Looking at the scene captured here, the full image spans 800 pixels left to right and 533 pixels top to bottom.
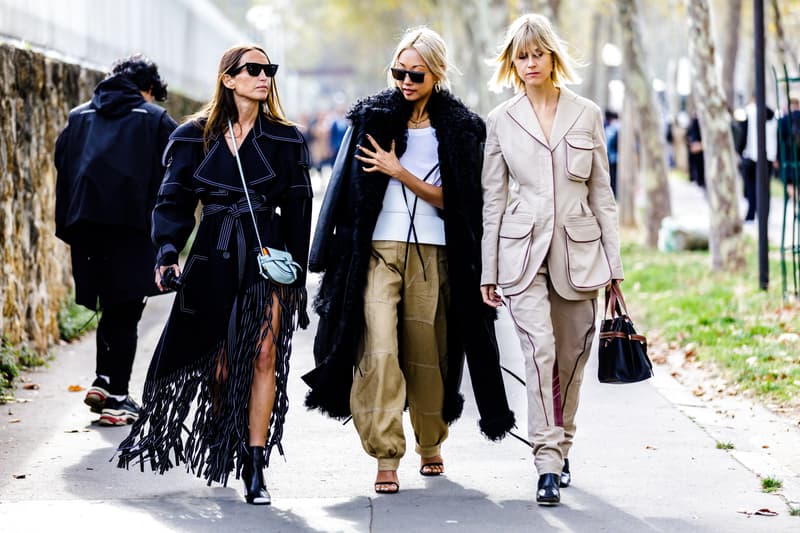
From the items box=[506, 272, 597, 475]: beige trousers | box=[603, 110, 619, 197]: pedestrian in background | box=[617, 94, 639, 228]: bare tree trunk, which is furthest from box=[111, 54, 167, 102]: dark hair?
box=[603, 110, 619, 197]: pedestrian in background

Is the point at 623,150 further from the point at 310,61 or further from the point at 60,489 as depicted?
the point at 310,61

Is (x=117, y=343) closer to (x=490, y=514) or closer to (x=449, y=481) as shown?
(x=449, y=481)

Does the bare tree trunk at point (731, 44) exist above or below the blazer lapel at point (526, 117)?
above

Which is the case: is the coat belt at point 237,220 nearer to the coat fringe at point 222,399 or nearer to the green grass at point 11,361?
the coat fringe at point 222,399

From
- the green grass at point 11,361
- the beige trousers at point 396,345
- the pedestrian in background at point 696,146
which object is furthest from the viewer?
the pedestrian in background at point 696,146

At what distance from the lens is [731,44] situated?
34.5m

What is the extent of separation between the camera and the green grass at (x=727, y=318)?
29.1 feet

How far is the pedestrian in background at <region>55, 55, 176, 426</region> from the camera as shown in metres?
7.65

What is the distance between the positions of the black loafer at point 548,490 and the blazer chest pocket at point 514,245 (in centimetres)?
80

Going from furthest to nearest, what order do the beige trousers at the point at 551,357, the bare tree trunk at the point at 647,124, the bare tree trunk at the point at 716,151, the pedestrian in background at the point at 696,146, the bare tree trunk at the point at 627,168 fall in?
1. the pedestrian in background at the point at 696,146
2. the bare tree trunk at the point at 627,168
3. the bare tree trunk at the point at 647,124
4. the bare tree trunk at the point at 716,151
5. the beige trousers at the point at 551,357

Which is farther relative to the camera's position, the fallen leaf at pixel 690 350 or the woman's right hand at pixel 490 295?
the fallen leaf at pixel 690 350

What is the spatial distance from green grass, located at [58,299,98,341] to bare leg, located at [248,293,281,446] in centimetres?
488

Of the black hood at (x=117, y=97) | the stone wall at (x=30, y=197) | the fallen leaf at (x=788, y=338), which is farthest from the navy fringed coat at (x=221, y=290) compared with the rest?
the fallen leaf at (x=788, y=338)

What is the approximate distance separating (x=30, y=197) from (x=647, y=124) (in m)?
11.3
